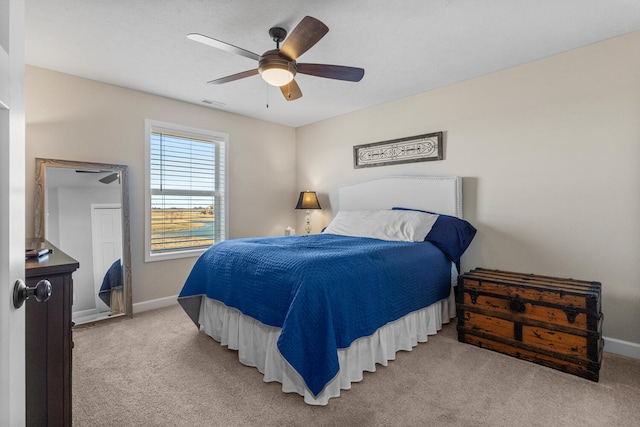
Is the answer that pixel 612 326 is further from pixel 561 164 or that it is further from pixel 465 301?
pixel 561 164

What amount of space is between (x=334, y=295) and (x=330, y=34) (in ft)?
6.24

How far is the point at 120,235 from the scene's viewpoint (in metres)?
3.40

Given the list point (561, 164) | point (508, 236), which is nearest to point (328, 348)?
point (508, 236)

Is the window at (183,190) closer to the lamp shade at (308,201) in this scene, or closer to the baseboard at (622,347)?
the lamp shade at (308,201)

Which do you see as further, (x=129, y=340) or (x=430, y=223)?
(x=430, y=223)

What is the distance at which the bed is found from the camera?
1.82 meters

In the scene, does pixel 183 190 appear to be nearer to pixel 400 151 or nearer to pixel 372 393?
pixel 400 151

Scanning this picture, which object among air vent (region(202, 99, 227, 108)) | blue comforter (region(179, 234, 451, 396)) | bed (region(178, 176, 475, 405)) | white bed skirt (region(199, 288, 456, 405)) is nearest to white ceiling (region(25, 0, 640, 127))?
air vent (region(202, 99, 227, 108))

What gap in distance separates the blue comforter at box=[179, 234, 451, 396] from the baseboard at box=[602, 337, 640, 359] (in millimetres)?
1203

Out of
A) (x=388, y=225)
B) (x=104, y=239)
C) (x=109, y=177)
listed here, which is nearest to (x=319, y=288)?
(x=388, y=225)

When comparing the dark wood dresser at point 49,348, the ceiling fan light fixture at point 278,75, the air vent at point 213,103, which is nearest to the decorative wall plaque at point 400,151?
the air vent at point 213,103

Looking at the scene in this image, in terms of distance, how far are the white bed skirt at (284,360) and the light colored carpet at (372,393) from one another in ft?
0.19

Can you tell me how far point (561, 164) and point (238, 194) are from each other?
3.62 meters

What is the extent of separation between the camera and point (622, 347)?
8.09 feet
